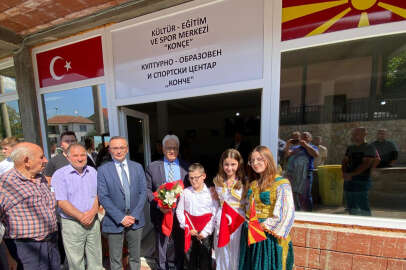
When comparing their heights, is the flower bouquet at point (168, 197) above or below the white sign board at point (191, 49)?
below

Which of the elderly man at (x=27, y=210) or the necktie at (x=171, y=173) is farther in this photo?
the necktie at (x=171, y=173)

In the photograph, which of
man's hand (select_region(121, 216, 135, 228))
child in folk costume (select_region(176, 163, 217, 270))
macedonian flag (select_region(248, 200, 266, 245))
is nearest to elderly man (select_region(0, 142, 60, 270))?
man's hand (select_region(121, 216, 135, 228))

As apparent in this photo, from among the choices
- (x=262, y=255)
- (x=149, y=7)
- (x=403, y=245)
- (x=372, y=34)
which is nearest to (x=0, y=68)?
(x=149, y=7)

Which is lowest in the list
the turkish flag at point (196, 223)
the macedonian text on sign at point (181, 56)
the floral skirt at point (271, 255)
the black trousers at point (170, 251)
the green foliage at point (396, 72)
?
the black trousers at point (170, 251)

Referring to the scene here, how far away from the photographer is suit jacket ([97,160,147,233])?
1583 millimetres

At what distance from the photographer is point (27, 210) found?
1.35m

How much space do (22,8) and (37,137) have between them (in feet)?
7.00

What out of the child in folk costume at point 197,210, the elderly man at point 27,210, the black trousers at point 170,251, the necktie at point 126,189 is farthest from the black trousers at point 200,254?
the elderly man at point 27,210

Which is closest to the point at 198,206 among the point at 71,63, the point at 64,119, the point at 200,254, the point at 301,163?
the point at 200,254

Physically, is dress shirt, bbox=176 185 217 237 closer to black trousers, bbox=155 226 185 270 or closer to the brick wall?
black trousers, bbox=155 226 185 270

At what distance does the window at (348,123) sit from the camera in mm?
1723

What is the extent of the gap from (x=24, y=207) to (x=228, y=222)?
181cm

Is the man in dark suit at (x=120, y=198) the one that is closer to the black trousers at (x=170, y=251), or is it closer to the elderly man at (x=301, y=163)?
the black trousers at (x=170, y=251)

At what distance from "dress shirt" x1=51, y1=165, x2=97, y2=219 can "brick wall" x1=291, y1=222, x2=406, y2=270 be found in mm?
2297
